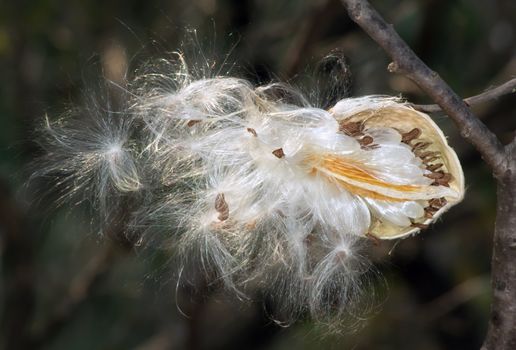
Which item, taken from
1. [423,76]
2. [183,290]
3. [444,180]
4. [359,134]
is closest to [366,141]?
[359,134]

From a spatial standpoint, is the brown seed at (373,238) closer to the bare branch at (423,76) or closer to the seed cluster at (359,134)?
the seed cluster at (359,134)

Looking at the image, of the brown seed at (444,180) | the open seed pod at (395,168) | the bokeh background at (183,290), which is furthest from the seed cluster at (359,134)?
the bokeh background at (183,290)

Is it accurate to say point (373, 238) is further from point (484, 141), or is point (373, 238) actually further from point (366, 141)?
point (484, 141)

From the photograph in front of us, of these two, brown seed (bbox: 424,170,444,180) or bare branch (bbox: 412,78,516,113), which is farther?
brown seed (bbox: 424,170,444,180)

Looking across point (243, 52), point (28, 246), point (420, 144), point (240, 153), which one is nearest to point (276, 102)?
point (240, 153)

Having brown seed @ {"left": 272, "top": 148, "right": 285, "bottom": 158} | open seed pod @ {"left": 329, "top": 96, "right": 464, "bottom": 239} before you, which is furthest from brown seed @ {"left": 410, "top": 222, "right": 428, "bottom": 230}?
brown seed @ {"left": 272, "top": 148, "right": 285, "bottom": 158}

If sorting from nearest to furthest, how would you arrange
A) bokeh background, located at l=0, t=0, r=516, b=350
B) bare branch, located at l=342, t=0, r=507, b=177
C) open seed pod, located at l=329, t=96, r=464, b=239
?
bare branch, located at l=342, t=0, r=507, b=177 → open seed pod, located at l=329, t=96, r=464, b=239 → bokeh background, located at l=0, t=0, r=516, b=350

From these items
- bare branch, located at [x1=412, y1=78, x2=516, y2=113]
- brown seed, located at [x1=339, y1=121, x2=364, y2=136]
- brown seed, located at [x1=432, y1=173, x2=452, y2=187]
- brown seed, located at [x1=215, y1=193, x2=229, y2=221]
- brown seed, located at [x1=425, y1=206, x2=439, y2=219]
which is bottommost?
brown seed, located at [x1=215, y1=193, x2=229, y2=221]

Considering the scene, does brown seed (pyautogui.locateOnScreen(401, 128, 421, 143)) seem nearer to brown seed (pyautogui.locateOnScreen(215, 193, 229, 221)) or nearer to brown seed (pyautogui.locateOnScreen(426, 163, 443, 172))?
brown seed (pyautogui.locateOnScreen(426, 163, 443, 172))

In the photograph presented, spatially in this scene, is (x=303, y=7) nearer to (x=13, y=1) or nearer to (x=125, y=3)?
(x=125, y=3)
